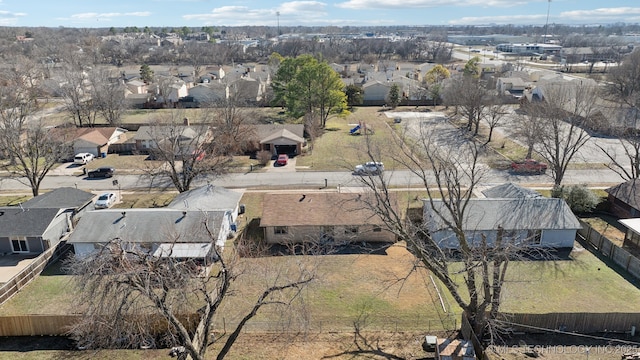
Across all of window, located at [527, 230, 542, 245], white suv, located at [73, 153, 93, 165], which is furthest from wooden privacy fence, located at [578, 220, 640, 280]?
white suv, located at [73, 153, 93, 165]

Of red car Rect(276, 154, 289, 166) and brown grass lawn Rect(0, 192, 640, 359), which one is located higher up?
red car Rect(276, 154, 289, 166)

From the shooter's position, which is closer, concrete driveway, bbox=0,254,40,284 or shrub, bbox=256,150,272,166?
concrete driveway, bbox=0,254,40,284

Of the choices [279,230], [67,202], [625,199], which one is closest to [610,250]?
[625,199]

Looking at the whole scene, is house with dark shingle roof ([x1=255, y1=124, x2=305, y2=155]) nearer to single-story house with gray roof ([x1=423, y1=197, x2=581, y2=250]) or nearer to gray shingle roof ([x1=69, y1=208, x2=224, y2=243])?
gray shingle roof ([x1=69, y1=208, x2=224, y2=243])

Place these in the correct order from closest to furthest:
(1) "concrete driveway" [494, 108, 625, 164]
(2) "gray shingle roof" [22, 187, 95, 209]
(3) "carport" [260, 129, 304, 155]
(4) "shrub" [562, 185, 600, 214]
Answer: (2) "gray shingle roof" [22, 187, 95, 209]
(4) "shrub" [562, 185, 600, 214]
(1) "concrete driveway" [494, 108, 625, 164]
(3) "carport" [260, 129, 304, 155]

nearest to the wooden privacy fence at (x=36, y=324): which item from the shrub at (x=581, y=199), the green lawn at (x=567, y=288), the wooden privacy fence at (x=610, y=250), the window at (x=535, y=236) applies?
the green lawn at (x=567, y=288)

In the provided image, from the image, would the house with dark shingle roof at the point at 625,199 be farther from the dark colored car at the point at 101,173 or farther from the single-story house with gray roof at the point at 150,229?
the dark colored car at the point at 101,173

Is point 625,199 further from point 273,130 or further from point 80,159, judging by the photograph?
point 80,159
